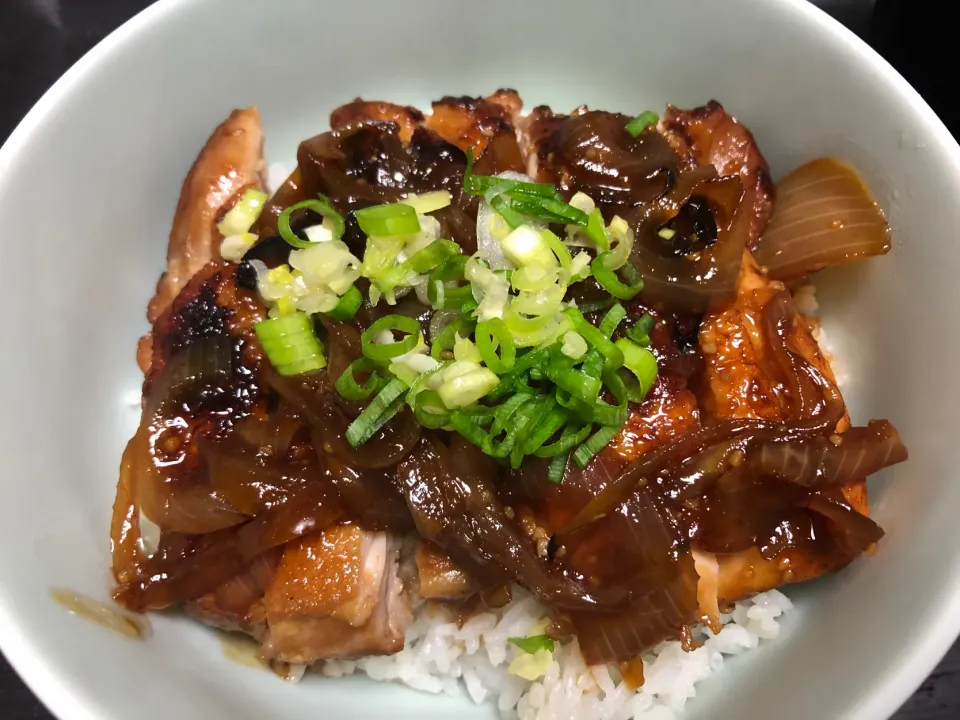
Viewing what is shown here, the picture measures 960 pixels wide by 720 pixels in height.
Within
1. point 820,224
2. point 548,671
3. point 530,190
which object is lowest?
point 548,671

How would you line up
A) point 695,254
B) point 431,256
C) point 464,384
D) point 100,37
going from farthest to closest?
point 100,37 < point 695,254 < point 431,256 < point 464,384

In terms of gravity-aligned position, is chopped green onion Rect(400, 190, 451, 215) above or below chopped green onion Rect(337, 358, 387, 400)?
above

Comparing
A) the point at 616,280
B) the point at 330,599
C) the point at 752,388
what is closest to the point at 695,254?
the point at 616,280

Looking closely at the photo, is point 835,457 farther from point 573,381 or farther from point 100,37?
point 100,37

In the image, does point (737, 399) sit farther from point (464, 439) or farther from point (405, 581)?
point (405, 581)

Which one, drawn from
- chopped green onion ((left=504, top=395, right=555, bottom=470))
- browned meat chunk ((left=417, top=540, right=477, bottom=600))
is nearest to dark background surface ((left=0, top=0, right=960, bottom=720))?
chopped green onion ((left=504, top=395, right=555, bottom=470))

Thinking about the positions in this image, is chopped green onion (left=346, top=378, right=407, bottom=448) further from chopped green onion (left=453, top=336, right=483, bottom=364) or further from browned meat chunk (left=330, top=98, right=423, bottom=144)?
browned meat chunk (left=330, top=98, right=423, bottom=144)
